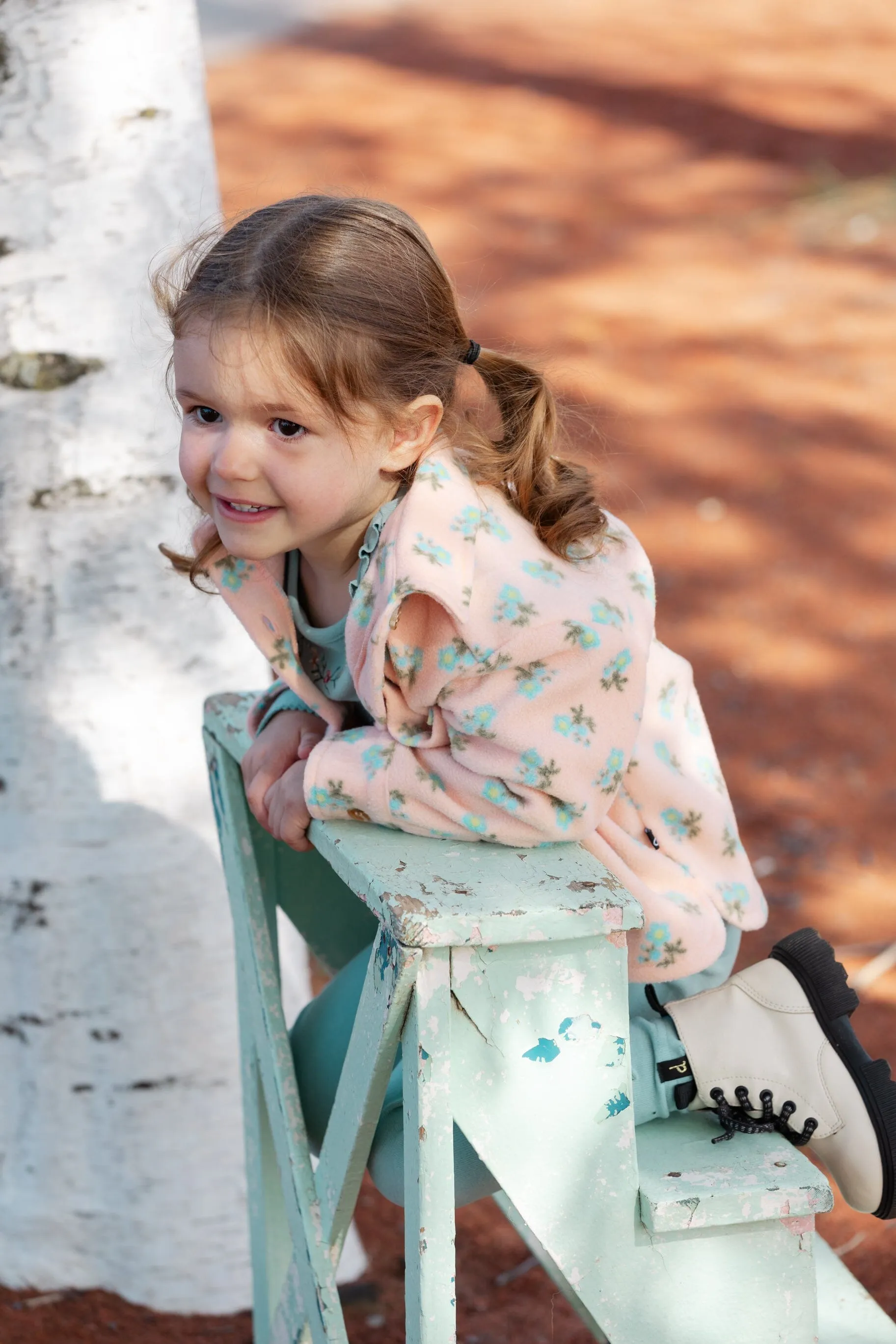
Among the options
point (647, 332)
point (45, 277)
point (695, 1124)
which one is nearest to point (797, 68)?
point (647, 332)

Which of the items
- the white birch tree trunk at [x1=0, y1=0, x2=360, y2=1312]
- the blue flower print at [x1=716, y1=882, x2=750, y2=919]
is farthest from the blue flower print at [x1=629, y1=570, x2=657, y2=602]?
the white birch tree trunk at [x1=0, y1=0, x2=360, y2=1312]

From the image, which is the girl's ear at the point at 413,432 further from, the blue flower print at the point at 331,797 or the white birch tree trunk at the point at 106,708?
the white birch tree trunk at the point at 106,708

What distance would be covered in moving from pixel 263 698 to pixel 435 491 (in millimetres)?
465

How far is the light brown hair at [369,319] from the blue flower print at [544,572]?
4cm

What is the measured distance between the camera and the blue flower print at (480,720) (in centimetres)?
142

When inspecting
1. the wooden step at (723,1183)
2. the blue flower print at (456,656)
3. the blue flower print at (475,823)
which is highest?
the blue flower print at (456,656)

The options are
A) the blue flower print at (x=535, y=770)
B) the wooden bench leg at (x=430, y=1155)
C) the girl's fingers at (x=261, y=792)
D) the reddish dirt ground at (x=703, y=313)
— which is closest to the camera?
the wooden bench leg at (x=430, y=1155)

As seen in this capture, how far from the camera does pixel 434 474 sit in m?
1.51

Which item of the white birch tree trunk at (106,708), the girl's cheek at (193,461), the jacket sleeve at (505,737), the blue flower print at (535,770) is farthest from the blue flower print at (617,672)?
the white birch tree trunk at (106,708)

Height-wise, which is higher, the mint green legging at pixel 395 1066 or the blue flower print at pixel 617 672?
the blue flower print at pixel 617 672

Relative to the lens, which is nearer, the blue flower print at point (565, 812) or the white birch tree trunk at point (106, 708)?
the blue flower print at point (565, 812)

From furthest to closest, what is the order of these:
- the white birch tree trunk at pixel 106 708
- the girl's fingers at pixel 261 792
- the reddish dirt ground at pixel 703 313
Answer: the reddish dirt ground at pixel 703 313 < the white birch tree trunk at pixel 106 708 < the girl's fingers at pixel 261 792

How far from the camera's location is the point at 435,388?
1.57 meters

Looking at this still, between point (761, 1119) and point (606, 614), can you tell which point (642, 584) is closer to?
point (606, 614)
